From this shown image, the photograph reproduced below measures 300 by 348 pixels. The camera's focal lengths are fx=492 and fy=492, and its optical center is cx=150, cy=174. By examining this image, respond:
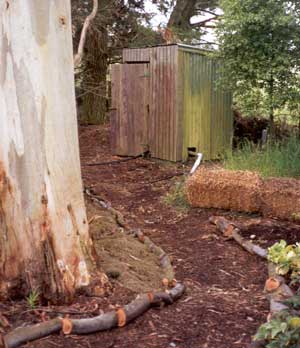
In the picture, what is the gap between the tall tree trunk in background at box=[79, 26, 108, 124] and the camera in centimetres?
1302

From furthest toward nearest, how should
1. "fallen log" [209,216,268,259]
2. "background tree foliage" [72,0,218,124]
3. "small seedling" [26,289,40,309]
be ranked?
"background tree foliage" [72,0,218,124]
"fallen log" [209,216,268,259]
"small seedling" [26,289,40,309]

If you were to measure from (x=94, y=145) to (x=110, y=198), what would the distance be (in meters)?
4.79

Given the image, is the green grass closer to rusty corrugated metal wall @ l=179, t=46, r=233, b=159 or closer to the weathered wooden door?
rusty corrugated metal wall @ l=179, t=46, r=233, b=159

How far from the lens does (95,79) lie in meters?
13.6

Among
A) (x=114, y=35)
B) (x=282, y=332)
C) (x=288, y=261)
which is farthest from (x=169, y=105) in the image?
(x=282, y=332)

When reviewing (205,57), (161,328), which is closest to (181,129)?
(205,57)

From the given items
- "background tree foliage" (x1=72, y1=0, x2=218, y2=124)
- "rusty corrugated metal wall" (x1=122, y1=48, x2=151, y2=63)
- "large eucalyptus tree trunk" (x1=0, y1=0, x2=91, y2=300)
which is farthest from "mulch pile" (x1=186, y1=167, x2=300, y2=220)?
"background tree foliage" (x1=72, y1=0, x2=218, y2=124)

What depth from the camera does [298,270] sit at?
362 cm

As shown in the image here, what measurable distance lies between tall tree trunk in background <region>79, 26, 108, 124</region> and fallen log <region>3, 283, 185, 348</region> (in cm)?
979

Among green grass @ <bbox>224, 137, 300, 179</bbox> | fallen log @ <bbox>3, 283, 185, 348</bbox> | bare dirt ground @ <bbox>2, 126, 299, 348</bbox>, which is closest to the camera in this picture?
fallen log @ <bbox>3, 283, 185, 348</bbox>

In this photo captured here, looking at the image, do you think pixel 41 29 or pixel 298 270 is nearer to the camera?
pixel 41 29

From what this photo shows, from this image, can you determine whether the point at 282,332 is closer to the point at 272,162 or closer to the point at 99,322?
the point at 99,322

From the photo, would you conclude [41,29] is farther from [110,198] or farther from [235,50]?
[235,50]

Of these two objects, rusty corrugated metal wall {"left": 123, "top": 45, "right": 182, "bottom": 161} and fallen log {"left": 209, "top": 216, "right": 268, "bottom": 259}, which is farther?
rusty corrugated metal wall {"left": 123, "top": 45, "right": 182, "bottom": 161}
